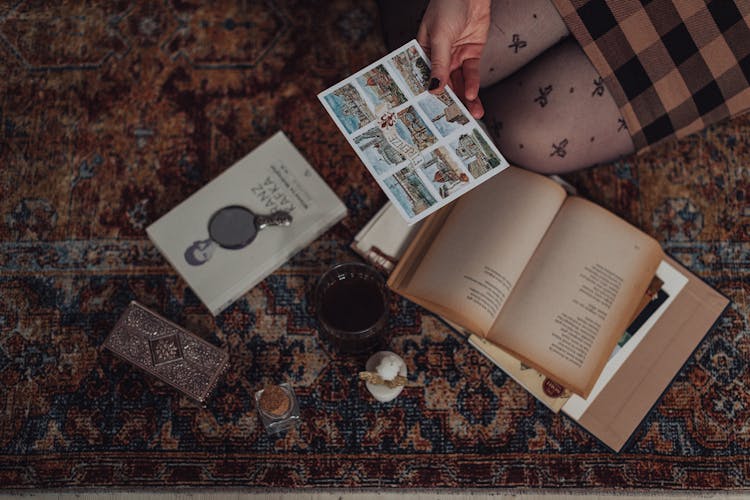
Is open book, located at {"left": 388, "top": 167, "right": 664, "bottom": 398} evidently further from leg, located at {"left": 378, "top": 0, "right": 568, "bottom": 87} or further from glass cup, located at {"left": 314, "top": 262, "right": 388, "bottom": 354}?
leg, located at {"left": 378, "top": 0, "right": 568, "bottom": 87}

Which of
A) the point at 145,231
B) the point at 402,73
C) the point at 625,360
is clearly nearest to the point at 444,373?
the point at 625,360

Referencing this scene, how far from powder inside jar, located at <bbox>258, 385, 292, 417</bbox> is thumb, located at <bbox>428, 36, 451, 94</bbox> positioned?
61 centimetres

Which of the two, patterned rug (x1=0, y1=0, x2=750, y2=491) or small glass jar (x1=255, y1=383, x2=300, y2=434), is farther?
patterned rug (x1=0, y1=0, x2=750, y2=491)

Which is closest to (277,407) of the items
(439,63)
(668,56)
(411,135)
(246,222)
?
(246,222)

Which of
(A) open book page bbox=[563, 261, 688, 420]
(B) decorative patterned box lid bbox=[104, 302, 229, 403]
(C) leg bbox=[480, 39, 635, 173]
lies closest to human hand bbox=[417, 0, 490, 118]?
(C) leg bbox=[480, 39, 635, 173]

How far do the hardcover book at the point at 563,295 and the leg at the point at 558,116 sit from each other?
2.5 inches

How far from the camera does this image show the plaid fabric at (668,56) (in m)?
1.03

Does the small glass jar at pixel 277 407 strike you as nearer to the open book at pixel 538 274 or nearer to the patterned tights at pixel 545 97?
the open book at pixel 538 274

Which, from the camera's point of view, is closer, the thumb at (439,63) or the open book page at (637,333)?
the thumb at (439,63)

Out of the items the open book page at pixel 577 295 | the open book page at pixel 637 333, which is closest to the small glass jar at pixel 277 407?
the open book page at pixel 577 295

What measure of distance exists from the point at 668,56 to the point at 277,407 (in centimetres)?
97

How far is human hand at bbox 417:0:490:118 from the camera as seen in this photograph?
3.35ft

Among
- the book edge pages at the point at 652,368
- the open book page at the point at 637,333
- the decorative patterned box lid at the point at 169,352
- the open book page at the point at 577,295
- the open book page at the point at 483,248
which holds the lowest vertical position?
the book edge pages at the point at 652,368

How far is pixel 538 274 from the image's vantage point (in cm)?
111
